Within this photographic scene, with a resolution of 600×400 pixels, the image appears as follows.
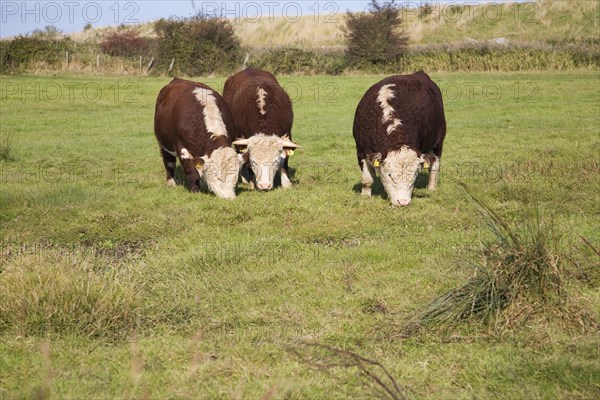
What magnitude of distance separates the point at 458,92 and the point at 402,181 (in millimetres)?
18047

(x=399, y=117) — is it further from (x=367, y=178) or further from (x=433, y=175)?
(x=433, y=175)

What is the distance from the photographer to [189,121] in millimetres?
12352

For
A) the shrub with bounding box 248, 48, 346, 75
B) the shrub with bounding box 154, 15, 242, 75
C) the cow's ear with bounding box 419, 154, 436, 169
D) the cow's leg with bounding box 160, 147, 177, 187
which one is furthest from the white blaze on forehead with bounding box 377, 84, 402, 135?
the shrub with bounding box 154, 15, 242, 75

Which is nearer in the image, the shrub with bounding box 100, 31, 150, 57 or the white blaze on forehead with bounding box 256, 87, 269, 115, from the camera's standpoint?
the white blaze on forehead with bounding box 256, 87, 269, 115

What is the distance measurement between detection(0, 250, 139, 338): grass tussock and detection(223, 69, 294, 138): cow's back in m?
6.96

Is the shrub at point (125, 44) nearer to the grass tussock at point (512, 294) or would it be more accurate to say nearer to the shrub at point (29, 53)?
the shrub at point (29, 53)

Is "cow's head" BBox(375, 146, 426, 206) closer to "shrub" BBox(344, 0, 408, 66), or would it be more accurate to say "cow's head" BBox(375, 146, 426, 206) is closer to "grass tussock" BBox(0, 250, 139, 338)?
"grass tussock" BBox(0, 250, 139, 338)

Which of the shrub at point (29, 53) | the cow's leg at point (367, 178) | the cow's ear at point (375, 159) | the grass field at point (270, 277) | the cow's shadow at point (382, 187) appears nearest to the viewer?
the grass field at point (270, 277)

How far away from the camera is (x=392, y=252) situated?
25.8 feet

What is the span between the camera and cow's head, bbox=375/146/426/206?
10.5 m

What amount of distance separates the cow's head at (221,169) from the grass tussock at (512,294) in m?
6.36

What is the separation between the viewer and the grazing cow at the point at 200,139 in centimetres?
1170

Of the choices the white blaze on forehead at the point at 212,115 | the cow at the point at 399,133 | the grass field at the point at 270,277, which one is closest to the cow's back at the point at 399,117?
the cow at the point at 399,133

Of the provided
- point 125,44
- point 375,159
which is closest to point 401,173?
point 375,159
